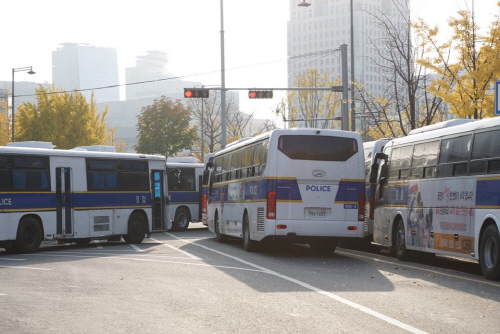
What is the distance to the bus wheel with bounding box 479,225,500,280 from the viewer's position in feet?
46.0

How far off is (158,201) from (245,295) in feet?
59.7

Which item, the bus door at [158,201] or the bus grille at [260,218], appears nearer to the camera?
the bus grille at [260,218]

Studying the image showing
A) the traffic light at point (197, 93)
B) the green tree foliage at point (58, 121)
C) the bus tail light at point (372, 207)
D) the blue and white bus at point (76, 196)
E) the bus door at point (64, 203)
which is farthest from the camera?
the green tree foliage at point (58, 121)

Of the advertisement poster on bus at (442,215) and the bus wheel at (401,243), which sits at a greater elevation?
the advertisement poster on bus at (442,215)

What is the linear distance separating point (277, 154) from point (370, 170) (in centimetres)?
410

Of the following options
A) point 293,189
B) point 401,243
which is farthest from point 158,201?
point 401,243

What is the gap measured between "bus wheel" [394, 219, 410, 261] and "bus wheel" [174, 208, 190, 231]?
61.0 ft

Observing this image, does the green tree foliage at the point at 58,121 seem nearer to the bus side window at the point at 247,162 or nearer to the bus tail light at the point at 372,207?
the bus side window at the point at 247,162

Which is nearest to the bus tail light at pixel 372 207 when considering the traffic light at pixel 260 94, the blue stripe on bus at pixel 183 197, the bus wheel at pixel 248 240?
the bus wheel at pixel 248 240

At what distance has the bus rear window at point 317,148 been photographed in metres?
20.0

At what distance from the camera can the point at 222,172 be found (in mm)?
27484

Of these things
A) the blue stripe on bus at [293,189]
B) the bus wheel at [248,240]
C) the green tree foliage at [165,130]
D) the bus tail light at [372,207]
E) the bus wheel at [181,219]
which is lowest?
the bus wheel at [181,219]

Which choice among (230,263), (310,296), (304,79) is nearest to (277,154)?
(230,263)

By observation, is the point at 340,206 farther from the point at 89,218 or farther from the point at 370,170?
the point at 89,218
